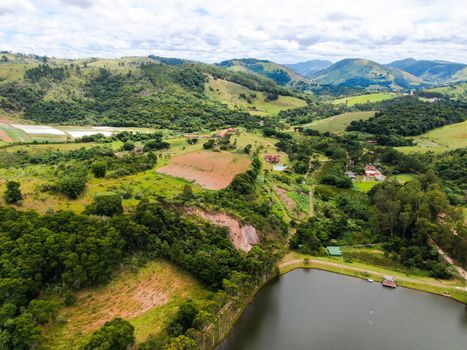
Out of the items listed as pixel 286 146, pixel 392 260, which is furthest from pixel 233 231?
pixel 286 146

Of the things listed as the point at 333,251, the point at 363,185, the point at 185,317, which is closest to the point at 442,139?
the point at 363,185

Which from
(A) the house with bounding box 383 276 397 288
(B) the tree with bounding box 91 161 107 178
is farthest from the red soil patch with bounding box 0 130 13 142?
(A) the house with bounding box 383 276 397 288

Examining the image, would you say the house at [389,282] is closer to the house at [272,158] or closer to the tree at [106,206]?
the tree at [106,206]

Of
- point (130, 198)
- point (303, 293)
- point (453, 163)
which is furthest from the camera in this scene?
point (453, 163)

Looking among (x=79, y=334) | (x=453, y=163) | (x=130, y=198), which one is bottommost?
(x=453, y=163)

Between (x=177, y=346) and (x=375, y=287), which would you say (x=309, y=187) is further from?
(x=177, y=346)

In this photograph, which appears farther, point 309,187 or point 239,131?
point 239,131

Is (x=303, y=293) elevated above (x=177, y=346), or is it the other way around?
(x=177, y=346)
